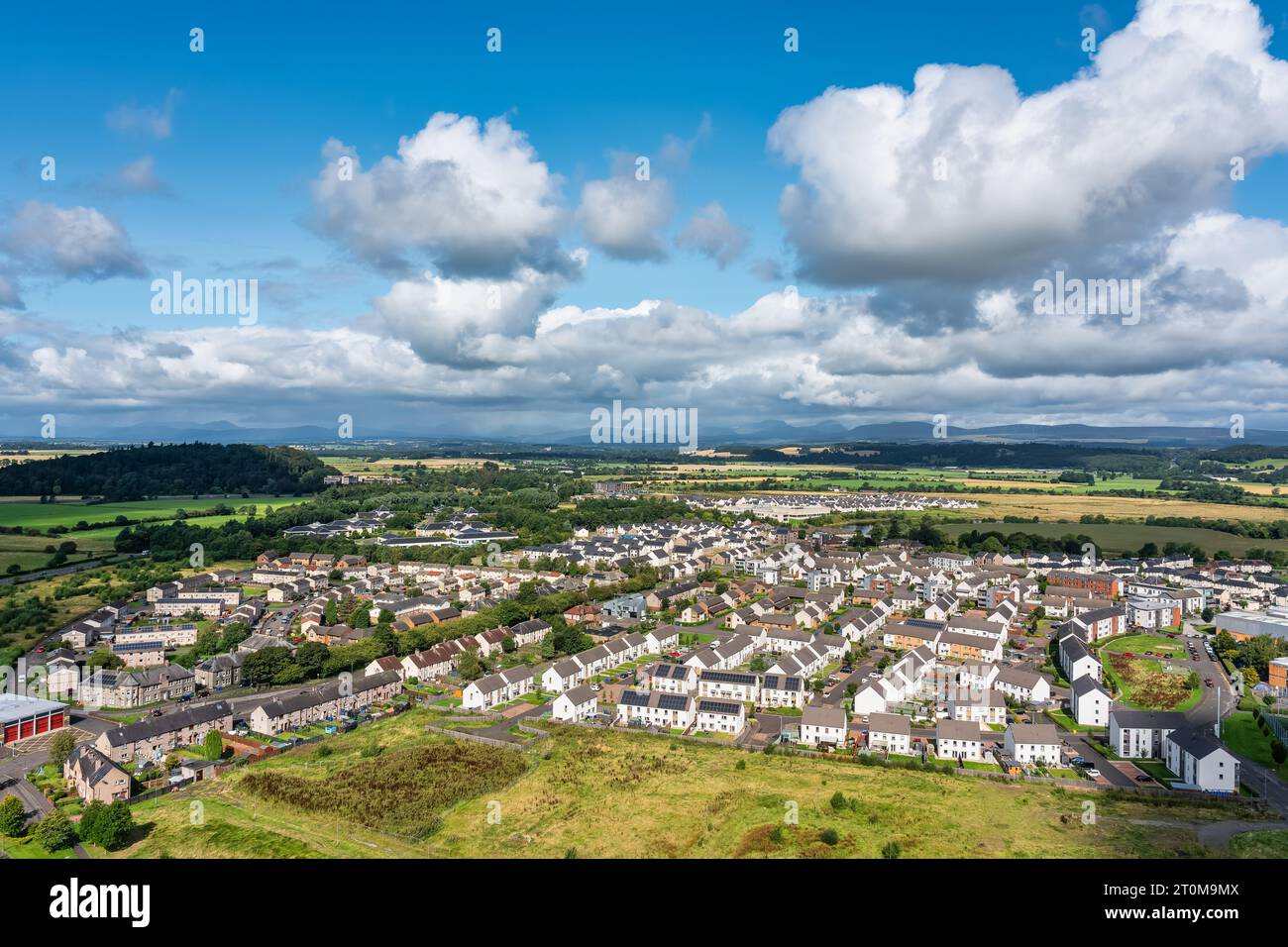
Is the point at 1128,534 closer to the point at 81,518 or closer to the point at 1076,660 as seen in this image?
the point at 1076,660

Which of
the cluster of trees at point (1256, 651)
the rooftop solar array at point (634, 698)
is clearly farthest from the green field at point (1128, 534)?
the rooftop solar array at point (634, 698)

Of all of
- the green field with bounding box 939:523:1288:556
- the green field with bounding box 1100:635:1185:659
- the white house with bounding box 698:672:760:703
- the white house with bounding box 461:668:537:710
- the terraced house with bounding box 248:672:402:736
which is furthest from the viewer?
the green field with bounding box 939:523:1288:556

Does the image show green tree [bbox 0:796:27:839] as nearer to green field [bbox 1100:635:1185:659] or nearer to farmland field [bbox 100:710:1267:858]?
farmland field [bbox 100:710:1267:858]

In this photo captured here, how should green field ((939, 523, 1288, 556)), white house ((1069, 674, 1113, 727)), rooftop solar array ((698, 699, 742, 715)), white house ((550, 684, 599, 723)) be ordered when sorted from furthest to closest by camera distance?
green field ((939, 523, 1288, 556)), white house ((550, 684, 599, 723)), white house ((1069, 674, 1113, 727)), rooftop solar array ((698, 699, 742, 715))

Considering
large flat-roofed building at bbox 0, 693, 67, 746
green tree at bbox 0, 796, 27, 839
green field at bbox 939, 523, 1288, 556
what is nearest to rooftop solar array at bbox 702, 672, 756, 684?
green tree at bbox 0, 796, 27, 839
